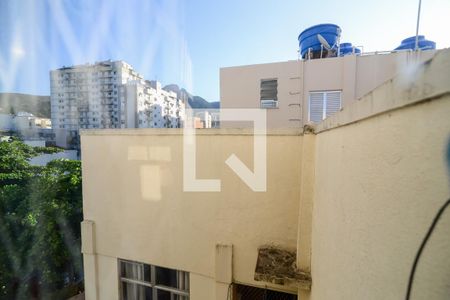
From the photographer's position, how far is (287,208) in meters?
3.09

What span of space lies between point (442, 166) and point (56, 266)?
10.4m

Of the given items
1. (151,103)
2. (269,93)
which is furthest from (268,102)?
(151,103)

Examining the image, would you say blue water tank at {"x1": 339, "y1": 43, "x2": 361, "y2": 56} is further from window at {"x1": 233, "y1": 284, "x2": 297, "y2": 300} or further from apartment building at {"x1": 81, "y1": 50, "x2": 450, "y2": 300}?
window at {"x1": 233, "y1": 284, "x2": 297, "y2": 300}

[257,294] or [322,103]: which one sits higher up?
[322,103]

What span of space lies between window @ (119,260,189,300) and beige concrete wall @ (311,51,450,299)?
300 cm

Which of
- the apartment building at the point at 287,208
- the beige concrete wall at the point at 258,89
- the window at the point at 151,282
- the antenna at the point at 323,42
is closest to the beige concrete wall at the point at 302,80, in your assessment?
the beige concrete wall at the point at 258,89

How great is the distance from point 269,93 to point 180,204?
195 inches

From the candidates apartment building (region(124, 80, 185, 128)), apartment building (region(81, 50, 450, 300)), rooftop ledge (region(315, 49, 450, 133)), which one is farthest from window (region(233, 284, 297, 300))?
apartment building (region(124, 80, 185, 128))

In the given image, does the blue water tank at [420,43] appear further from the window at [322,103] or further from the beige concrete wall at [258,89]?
the beige concrete wall at [258,89]

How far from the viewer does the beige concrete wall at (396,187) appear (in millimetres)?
524

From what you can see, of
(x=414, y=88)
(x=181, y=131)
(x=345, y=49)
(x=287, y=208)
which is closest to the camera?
(x=414, y=88)

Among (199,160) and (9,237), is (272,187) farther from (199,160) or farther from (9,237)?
(9,237)

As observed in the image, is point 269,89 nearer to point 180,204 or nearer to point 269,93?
point 269,93

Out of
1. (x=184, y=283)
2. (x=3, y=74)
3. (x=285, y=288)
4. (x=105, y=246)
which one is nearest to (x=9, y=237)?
(x=3, y=74)
